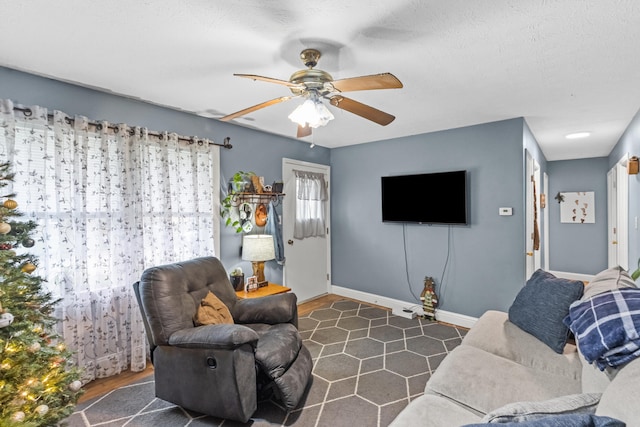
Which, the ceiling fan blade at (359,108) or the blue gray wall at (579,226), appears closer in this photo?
the ceiling fan blade at (359,108)

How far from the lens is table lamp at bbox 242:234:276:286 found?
10.8 feet

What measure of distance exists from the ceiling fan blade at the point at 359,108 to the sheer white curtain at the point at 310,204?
7.55 feet

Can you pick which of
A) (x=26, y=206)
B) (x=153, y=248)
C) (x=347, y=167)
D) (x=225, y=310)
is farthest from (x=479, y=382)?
(x=347, y=167)

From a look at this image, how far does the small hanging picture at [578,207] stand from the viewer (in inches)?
230

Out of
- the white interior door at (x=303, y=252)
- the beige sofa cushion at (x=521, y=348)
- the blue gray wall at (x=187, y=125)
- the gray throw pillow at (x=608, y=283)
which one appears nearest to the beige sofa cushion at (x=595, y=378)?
the beige sofa cushion at (x=521, y=348)

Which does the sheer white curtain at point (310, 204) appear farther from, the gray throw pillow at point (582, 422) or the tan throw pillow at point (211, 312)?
the gray throw pillow at point (582, 422)

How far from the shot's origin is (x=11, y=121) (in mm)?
2086

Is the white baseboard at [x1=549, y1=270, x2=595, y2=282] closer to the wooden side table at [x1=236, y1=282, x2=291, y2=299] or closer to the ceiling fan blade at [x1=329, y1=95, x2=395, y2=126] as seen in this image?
the wooden side table at [x1=236, y1=282, x2=291, y2=299]

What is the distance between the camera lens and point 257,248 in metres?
3.30

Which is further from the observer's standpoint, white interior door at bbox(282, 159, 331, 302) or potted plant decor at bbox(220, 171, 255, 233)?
white interior door at bbox(282, 159, 331, 302)

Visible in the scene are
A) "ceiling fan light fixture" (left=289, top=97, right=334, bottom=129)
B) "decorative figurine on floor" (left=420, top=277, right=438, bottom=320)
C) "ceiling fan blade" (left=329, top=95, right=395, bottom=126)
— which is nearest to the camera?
"ceiling fan light fixture" (left=289, top=97, right=334, bottom=129)

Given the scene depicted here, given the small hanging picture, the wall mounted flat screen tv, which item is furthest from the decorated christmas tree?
the small hanging picture

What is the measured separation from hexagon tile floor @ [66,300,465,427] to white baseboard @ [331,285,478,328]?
19cm

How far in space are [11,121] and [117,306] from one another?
5.02 feet
